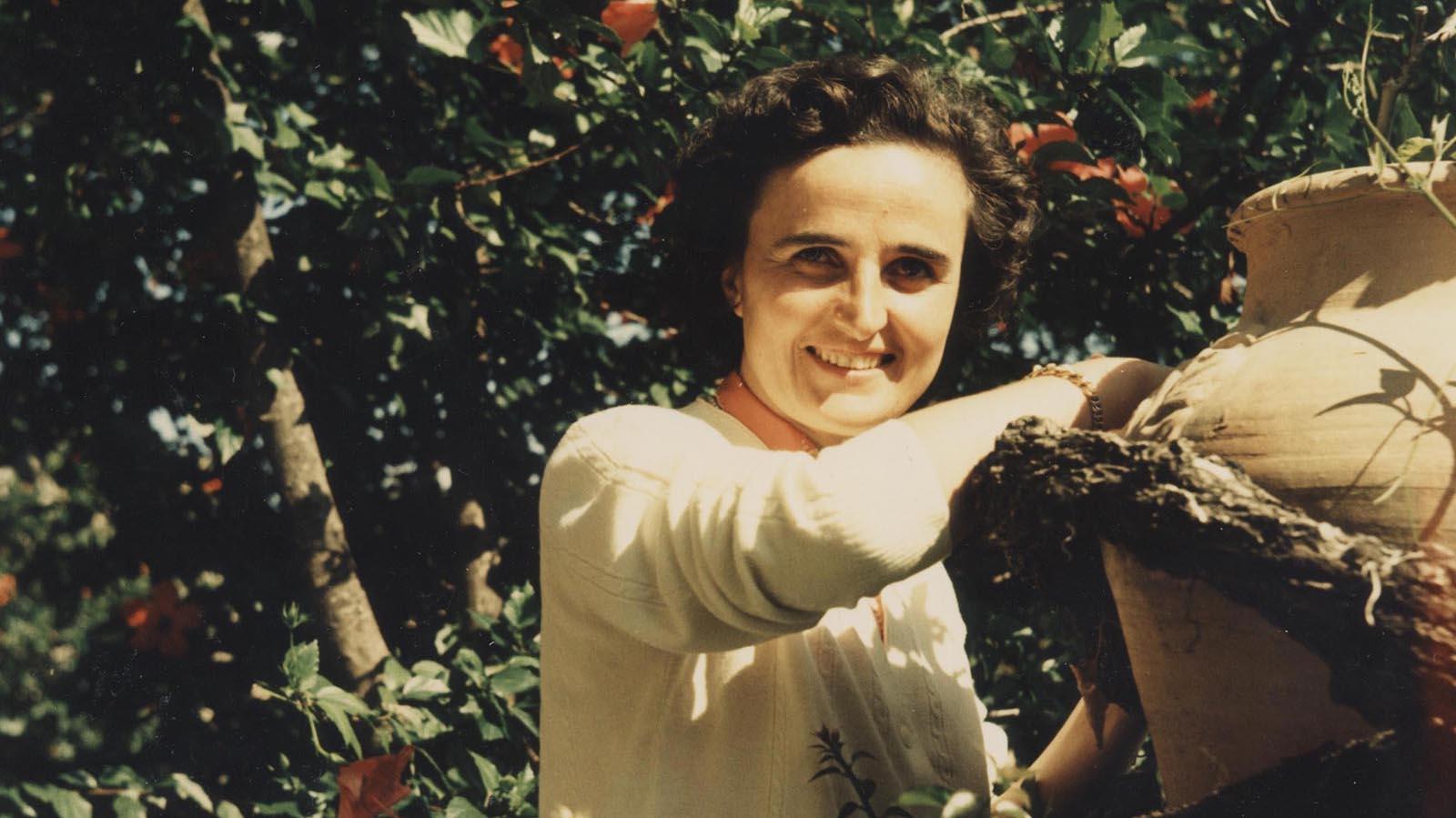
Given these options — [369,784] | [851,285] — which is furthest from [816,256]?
[369,784]

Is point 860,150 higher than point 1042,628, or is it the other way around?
point 860,150

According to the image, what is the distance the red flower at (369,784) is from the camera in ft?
5.91

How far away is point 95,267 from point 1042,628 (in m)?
2.12

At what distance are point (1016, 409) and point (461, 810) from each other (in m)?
1.26

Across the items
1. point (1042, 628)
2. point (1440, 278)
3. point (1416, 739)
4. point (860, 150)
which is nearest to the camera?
point (1416, 739)

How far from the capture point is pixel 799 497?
0.92 m

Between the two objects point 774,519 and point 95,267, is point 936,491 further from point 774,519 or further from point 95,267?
point 95,267

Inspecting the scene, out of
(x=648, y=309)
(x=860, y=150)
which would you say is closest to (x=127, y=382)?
(x=648, y=309)

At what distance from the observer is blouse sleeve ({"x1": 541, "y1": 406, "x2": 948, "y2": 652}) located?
91 centimetres

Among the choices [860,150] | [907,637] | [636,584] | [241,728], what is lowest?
[241,728]

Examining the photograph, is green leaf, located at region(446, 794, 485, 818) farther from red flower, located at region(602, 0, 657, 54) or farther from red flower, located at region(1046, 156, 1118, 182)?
red flower, located at region(1046, 156, 1118, 182)

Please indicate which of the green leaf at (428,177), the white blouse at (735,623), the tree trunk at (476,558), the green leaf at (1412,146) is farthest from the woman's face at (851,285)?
the tree trunk at (476,558)

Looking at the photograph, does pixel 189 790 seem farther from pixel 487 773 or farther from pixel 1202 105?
pixel 1202 105

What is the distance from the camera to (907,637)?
1.40 metres
